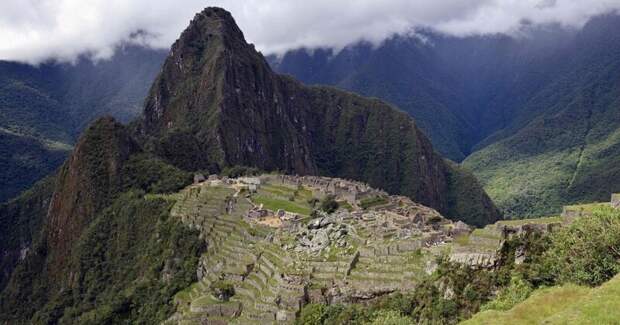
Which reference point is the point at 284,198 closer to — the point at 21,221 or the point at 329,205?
the point at 329,205

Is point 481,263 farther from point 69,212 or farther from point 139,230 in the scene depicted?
point 69,212

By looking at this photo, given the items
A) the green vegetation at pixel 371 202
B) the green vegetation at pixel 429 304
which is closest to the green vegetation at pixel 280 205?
the green vegetation at pixel 371 202

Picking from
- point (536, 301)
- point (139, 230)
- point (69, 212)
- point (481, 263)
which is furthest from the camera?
point (69, 212)

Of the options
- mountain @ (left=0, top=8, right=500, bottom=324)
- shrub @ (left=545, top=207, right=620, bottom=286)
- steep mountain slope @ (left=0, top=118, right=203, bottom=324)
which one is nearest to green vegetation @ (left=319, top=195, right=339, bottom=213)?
mountain @ (left=0, top=8, right=500, bottom=324)

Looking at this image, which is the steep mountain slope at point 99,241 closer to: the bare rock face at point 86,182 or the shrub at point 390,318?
the bare rock face at point 86,182

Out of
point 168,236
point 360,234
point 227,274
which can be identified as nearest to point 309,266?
point 360,234

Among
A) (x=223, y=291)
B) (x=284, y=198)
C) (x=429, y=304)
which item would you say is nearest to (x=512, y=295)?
(x=429, y=304)
